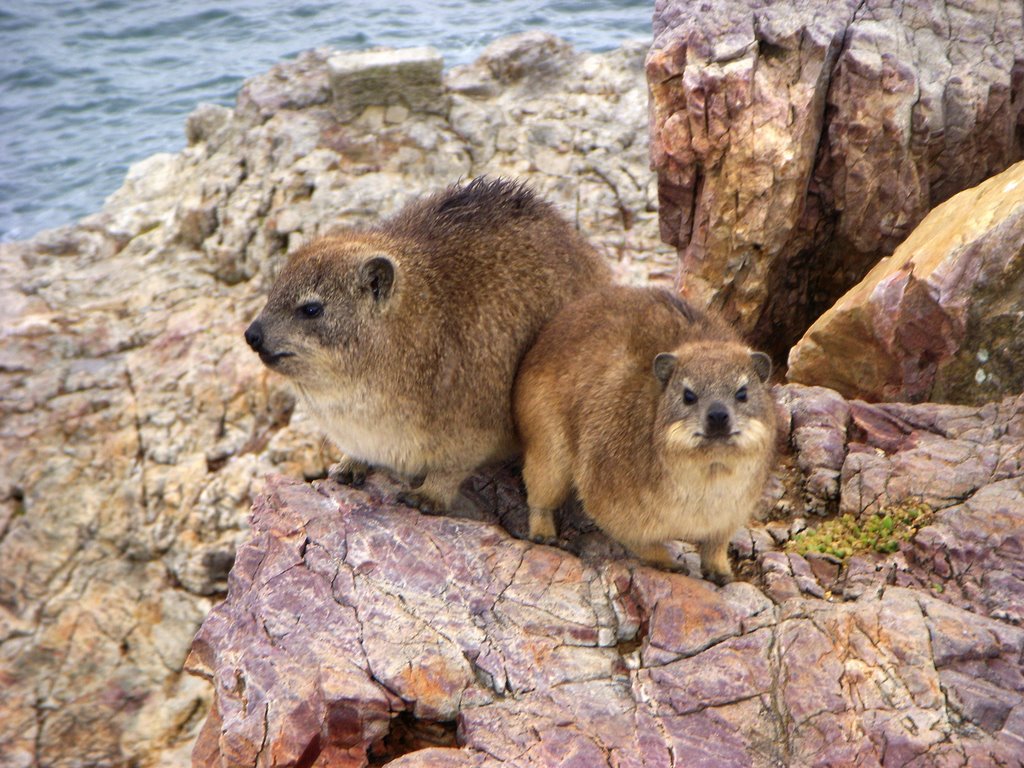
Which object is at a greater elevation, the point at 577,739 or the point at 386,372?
the point at 386,372

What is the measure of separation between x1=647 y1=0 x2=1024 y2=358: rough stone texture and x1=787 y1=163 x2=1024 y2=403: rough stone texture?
0.64 meters

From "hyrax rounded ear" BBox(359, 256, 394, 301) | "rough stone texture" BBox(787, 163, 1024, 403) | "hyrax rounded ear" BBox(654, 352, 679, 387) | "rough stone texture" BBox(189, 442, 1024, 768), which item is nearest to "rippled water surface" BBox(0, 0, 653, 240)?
"rough stone texture" BBox(787, 163, 1024, 403)

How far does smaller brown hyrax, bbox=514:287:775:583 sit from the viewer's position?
17.3 feet

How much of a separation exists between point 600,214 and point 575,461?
235 inches

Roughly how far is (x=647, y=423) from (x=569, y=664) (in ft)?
4.13

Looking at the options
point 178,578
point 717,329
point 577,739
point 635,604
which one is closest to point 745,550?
point 635,604

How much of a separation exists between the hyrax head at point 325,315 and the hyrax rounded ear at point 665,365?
5.20 ft

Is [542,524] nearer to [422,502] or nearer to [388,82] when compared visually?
[422,502]

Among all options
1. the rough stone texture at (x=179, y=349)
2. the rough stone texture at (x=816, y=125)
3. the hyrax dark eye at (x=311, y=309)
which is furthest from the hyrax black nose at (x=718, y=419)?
the rough stone texture at (x=179, y=349)

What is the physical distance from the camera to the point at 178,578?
32.8 ft

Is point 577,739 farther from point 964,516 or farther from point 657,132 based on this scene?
point 657,132

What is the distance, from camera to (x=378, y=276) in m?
6.03

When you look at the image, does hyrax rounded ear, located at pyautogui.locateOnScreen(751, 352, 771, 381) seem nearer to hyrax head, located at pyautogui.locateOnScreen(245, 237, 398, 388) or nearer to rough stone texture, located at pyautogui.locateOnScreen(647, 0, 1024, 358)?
Answer: hyrax head, located at pyautogui.locateOnScreen(245, 237, 398, 388)

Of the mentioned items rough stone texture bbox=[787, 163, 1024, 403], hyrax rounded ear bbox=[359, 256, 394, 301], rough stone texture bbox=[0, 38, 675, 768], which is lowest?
rough stone texture bbox=[0, 38, 675, 768]
